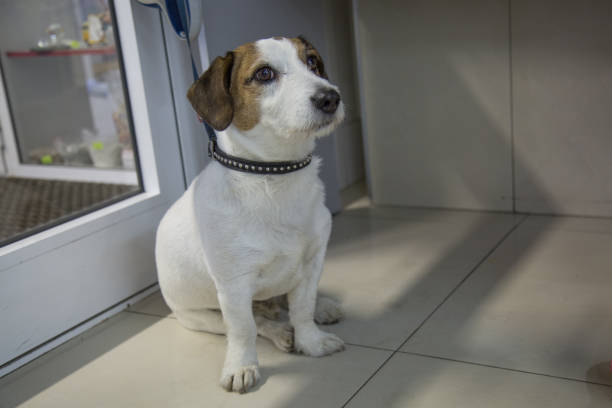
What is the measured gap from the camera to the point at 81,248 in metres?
2.12

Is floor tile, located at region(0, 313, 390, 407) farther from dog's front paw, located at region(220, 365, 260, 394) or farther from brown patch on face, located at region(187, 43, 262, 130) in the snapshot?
brown patch on face, located at region(187, 43, 262, 130)

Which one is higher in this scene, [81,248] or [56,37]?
[56,37]

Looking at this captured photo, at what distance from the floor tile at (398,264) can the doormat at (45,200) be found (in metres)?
0.89

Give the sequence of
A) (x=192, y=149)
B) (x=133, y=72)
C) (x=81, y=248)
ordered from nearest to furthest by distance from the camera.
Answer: (x=81, y=248), (x=133, y=72), (x=192, y=149)

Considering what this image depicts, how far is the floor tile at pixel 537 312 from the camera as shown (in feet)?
5.56

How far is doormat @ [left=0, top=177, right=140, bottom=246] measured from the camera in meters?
2.44

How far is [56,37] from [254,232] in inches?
89.3

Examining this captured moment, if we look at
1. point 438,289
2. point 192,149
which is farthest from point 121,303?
point 438,289

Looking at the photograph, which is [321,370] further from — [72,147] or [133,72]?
[72,147]

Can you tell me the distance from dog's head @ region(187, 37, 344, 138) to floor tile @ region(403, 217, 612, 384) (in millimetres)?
752

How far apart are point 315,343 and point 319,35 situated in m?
1.56

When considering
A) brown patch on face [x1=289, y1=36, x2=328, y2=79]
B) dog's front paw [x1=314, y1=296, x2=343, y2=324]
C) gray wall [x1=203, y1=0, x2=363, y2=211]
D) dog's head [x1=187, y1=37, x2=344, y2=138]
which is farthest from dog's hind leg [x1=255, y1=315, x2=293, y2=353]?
gray wall [x1=203, y1=0, x2=363, y2=211]

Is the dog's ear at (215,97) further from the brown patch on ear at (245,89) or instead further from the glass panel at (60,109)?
the glass panel at (60,109)

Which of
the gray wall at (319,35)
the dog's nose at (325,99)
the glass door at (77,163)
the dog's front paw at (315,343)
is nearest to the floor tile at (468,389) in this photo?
the dog's front paw at (315,343)
